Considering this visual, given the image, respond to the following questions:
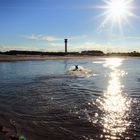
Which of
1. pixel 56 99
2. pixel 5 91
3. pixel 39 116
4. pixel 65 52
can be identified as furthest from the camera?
pixel 65 52

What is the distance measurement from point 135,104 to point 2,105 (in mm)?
6857

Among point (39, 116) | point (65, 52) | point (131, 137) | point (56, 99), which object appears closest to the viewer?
Result: point (131, 137)

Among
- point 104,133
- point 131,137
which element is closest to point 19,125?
point 104,133

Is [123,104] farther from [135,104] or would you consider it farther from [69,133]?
[69,133]

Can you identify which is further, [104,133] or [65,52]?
[65,52]

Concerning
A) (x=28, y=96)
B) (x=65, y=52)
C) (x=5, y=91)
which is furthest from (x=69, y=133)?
(x=65, y=52)

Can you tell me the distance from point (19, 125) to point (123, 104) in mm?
5979

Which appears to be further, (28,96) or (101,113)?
(28,96)

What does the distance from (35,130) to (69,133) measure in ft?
4.19

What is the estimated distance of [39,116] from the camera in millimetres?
11680

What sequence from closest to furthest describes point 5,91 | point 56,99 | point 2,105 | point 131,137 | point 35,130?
point 131,137 → point 35,130 → point 2,105 → point 56,99 → point 5,91

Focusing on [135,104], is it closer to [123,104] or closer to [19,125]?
[123,104]

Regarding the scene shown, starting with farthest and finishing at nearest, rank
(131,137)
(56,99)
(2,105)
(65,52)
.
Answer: (65,52)
(56,99)
(2,105)
(131,137)

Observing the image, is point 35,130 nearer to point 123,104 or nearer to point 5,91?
point 123,104
